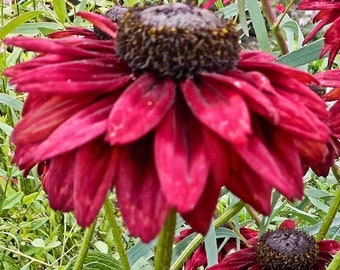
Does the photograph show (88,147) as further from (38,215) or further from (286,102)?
(38,215)

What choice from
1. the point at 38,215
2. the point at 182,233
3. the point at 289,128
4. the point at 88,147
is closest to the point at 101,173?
the point at 88,147

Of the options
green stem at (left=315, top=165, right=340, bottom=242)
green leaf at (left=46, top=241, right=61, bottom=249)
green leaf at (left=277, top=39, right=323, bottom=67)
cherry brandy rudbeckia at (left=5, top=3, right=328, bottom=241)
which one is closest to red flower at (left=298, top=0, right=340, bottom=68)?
green leaf at (left=277, top=39, right=323, bottom=67)

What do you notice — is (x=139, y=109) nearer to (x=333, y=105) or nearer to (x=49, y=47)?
(x=49, y=47)

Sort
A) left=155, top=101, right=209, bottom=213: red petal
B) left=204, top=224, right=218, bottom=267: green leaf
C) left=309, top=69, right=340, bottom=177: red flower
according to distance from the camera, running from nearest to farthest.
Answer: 1. left=155, top=101, right=209, bottom=213: red petal
2. left=309, top=69, right=340, bottom=177: red flower
3. left=204, top=224, right=218, bottom=267: green leaf

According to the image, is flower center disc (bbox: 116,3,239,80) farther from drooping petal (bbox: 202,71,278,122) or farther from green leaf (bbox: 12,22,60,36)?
green leaf (bbox: 12,22,60,36)

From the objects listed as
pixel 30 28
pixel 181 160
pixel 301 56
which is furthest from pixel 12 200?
pixel 181 160

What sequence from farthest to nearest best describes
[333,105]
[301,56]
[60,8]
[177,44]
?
[60,8] → [301,56] → [333,105] → [177,44]

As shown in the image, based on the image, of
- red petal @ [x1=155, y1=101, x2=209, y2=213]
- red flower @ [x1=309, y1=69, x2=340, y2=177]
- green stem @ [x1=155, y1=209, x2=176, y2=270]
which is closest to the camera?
red petal @ [x1=155, y1=101, x2=209, y2=213]
